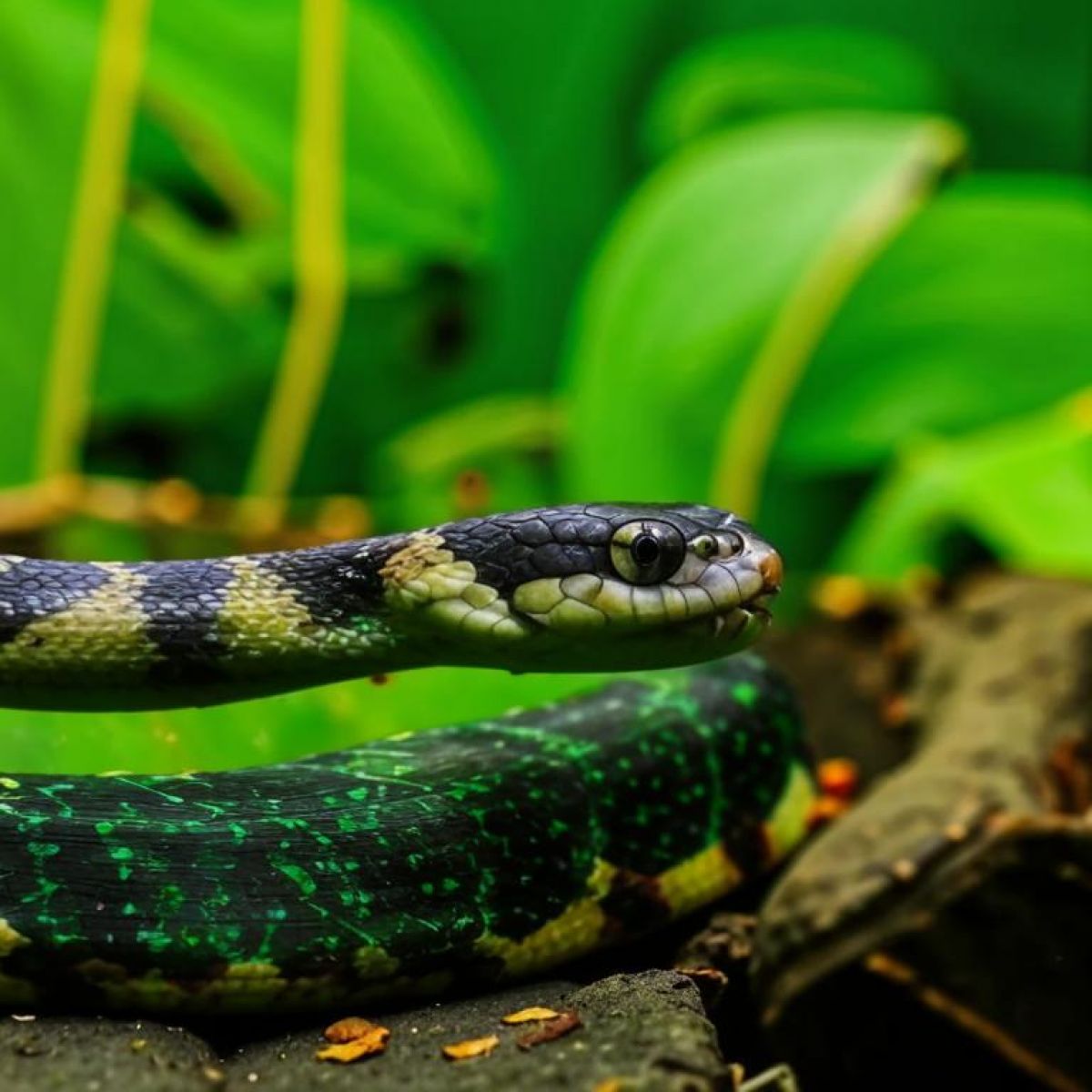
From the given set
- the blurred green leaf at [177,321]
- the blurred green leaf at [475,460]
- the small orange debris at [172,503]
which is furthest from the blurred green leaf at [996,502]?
the blurred green leaf at [177,321]

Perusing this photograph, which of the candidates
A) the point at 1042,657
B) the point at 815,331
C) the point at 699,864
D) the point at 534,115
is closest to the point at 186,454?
the point at 534,115

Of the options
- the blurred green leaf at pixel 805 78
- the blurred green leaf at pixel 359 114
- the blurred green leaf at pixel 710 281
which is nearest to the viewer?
the blurred green leaf at pixel 710 281

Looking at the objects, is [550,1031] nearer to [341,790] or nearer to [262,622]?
[341,790]

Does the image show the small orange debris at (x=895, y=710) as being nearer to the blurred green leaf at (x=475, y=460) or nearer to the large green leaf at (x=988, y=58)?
the blurred green leaf at (x=475, y=460)

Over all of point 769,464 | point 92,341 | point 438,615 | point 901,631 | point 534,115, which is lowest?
point 438,615

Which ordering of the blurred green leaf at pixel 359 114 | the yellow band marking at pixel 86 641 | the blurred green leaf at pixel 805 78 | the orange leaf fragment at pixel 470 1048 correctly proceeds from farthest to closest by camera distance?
the blurred green leaf at pixel 805 78 < the blurred green leaf at pixel 359 114 < the yellow band marking at pixel 86 641 < the orange leaf fragment at pixel 470 1048

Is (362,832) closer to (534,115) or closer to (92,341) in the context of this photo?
(92,341)

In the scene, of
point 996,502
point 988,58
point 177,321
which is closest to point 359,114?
point 177,321
